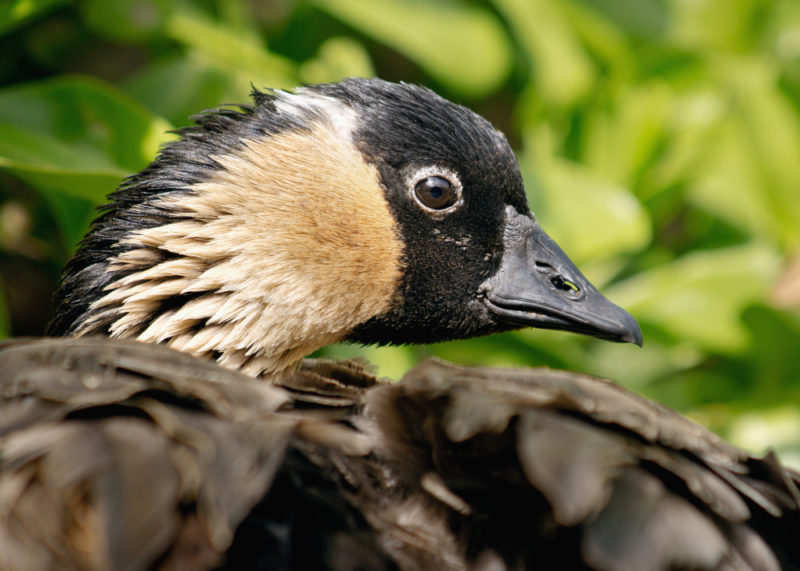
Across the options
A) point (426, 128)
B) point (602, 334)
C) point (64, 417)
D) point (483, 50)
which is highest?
point (483, 50)

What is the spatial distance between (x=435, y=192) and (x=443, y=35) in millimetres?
1860

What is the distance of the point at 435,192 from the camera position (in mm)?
2572

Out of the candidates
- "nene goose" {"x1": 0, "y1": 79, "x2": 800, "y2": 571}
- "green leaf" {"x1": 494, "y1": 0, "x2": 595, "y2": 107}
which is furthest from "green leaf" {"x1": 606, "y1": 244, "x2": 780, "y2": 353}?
"nene goose" {"x1": 0, "y1": 79, "x2": 800, "y2": 571}

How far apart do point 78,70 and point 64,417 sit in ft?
10.5

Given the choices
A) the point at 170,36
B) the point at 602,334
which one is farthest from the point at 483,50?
the point at 602,334

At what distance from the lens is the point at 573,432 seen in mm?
1521

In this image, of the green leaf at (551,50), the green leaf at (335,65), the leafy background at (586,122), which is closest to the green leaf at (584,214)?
the leafy background at (586,122)

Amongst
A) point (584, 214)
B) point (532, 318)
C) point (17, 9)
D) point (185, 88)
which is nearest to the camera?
point (532, 318)

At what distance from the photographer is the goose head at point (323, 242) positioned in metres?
2.34

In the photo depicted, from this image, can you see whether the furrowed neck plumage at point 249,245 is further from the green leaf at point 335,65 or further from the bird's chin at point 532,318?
the green leaf at point 335,65

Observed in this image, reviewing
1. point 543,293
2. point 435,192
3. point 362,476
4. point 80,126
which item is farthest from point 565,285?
point 80,126

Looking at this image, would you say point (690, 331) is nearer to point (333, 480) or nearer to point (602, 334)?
point (602, 334)

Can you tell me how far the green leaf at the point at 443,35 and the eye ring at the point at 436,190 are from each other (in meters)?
1.58

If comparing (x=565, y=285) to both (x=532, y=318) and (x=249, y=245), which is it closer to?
(x=532, y=318)
